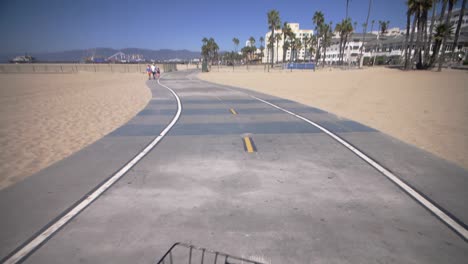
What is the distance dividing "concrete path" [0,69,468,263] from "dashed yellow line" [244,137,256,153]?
0.09 meters

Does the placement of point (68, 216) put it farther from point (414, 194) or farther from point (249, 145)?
point (414, 194)

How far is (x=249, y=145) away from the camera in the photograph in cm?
811

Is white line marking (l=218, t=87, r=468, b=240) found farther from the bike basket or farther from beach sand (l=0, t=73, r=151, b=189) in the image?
beach sand (l=0, t=73, r=151, b=189)

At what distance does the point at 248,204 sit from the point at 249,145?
11.7 ft

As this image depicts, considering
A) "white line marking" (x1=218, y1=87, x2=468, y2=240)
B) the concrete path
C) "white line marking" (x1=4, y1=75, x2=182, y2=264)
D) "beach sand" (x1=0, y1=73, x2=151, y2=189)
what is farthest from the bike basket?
"beach sand" (x1=0, y1=73, x2=151, y2=189)

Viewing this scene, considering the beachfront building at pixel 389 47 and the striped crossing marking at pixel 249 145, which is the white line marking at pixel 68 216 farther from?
the beachfront building at pixel 389 47

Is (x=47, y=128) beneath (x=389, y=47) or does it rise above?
beneath

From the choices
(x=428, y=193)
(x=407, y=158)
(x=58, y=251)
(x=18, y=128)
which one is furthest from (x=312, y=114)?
(x=18, y=128)

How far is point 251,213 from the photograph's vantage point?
439cm

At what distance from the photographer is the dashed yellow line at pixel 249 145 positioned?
7637mm

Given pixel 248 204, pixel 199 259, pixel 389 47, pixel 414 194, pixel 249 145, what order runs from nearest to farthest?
1. pixel 199 259
2. pixel 248 204
3. pixel 414 194
4. pixel 249 145
5. pixel 389 47

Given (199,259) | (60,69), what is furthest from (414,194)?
(60,69)

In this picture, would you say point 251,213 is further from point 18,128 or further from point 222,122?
point 18,128

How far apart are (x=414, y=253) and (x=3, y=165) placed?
8740mm
